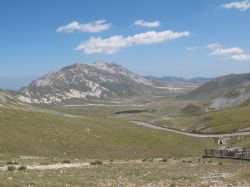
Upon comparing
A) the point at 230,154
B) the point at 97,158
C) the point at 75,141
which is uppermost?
the point at 75,141

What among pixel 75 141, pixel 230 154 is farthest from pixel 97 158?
pixel 230 154

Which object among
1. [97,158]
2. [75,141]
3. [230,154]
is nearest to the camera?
[97,158]

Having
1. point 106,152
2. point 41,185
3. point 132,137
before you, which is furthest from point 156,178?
point 132,137

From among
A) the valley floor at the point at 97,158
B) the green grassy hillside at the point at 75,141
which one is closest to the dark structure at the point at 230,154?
the valley floor at the point at 97,158

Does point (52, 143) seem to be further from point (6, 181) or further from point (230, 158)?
point (6, 181)

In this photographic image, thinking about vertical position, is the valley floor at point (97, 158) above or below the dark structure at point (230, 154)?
above

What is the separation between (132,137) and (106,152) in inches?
607

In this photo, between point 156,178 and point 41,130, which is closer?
point 156,178

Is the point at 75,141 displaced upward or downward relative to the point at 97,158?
upward

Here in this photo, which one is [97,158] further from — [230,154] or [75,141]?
[230,154]

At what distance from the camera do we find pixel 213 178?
34188mm

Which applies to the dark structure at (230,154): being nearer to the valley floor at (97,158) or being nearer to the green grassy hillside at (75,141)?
the valley floor at (97,158)

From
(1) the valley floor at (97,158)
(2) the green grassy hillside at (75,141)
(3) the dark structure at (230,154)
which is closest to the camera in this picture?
(1) the valley floor at (97,158)

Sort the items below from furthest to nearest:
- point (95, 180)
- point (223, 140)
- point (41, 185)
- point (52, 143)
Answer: point (223, 140) < point (52, 143) < point (95, 180) < point (41, 185)
